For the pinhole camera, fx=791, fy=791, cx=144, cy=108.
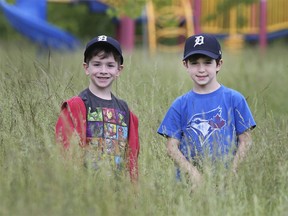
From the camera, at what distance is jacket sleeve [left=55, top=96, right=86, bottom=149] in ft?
12.8

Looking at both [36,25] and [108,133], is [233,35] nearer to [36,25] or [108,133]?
[36,25]

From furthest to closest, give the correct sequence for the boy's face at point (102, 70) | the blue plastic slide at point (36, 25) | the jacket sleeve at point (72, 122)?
the blue plastic slide at point (36, 25) → the boy's face at point (102, 70) → the jacket sleeve at point (72, 122)

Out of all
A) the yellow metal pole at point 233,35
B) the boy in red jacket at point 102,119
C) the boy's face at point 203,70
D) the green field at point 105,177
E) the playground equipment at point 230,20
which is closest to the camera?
the green field at point 105,177

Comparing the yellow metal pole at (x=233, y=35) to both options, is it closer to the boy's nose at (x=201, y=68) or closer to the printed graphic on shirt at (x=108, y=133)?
the boy's nose at (x=201, y=68)

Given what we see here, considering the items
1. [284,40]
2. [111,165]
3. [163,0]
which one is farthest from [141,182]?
[284,40]

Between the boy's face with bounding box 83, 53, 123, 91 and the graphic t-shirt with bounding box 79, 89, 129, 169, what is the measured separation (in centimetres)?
7

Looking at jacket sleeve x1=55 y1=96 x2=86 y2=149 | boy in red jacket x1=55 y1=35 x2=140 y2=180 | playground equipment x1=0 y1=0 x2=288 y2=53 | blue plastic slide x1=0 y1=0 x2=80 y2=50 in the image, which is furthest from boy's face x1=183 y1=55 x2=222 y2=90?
blue plastic slide x1=0 y1=0 x2=80 y2=50

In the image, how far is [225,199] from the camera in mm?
3820

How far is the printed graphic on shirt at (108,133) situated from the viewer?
13.5 ft

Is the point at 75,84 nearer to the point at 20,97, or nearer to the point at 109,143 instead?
the point at 20,97

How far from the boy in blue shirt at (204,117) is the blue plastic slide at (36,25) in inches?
406

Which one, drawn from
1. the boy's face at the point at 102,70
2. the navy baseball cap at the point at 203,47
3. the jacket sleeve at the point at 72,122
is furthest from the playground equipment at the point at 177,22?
the jacket sleeve at the point at 72,122

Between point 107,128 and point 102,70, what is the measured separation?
33cm

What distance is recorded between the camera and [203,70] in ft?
14.4
